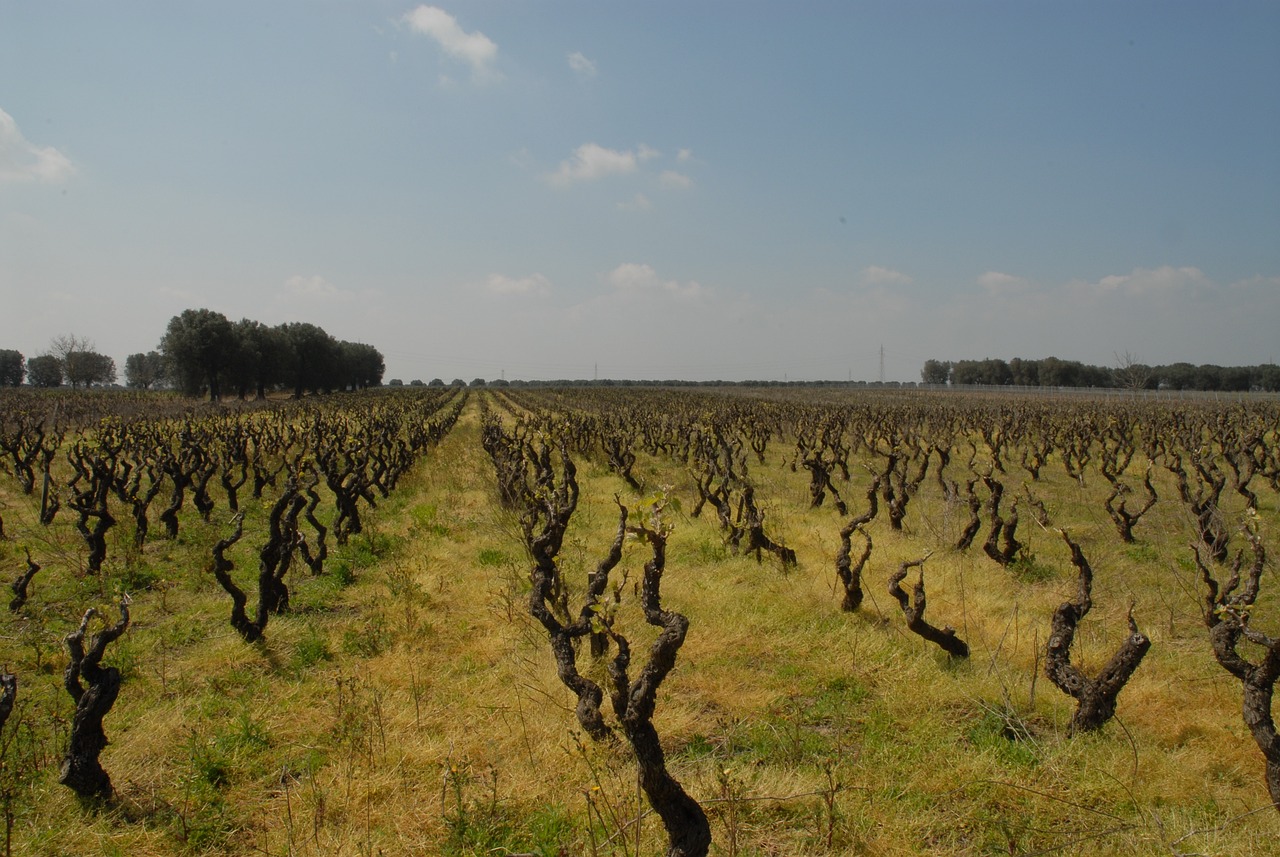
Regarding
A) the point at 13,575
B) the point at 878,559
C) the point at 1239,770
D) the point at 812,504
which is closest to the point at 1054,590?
the point at 878,559

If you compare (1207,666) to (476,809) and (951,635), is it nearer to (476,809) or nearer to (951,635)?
(951,635)

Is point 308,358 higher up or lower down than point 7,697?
higher up

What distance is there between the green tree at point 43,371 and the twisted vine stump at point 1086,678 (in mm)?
121901

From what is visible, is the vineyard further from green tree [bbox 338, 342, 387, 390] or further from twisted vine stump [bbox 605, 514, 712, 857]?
green tree [bbox 338, 342, 387, 390]

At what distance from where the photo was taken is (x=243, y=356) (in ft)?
193

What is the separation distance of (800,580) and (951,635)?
2.79 meters

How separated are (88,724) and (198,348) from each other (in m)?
61.5

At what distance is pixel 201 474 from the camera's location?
13844mm

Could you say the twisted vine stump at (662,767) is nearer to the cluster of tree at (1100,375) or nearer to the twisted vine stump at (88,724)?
the twisted vine stump at (88,724)

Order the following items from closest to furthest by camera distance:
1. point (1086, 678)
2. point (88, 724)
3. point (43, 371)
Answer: point (88, 724) < point (1086, 678) < point (43, 371)

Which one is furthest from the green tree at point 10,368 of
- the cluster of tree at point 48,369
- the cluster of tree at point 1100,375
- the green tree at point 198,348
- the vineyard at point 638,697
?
the cluster of tree at point 1100,375

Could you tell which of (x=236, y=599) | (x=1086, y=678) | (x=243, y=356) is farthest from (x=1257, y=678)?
(x=243, y=356)

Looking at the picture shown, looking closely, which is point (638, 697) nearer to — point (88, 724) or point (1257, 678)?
point (88, 724)

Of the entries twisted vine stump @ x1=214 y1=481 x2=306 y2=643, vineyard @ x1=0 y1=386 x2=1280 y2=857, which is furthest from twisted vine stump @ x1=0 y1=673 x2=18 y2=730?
twisted vine stump @ x1=214 y1=481 x2=306 y2=643
